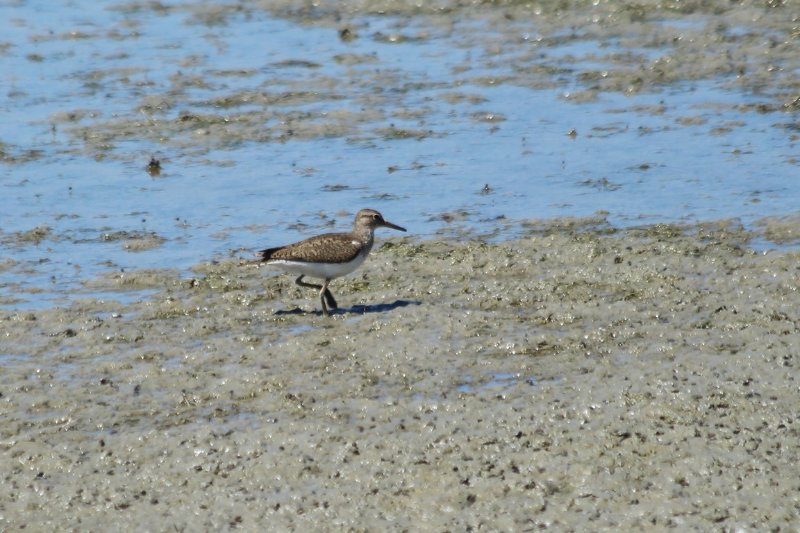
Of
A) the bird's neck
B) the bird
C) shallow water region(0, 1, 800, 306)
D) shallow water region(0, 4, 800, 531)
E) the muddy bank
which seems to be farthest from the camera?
shallow water region(0, 1, 800, 306)

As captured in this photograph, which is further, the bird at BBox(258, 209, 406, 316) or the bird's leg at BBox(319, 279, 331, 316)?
the bird at BBox(258, 209, 406, 316)

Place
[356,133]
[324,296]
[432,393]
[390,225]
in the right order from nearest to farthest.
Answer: [432,393] < [324,296] < [390,225] < [356,133]

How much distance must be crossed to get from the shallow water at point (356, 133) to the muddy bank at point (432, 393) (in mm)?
1178

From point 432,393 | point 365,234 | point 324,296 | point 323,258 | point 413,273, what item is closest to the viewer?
point 432,393

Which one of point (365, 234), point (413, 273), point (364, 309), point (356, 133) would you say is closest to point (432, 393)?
point (364, 309)

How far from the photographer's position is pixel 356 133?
19234 mm

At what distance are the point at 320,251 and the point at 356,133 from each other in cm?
601

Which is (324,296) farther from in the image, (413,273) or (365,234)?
(413,273)

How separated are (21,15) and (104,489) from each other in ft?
62.4

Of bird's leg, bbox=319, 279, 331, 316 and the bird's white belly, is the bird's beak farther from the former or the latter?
bird's leg, bbox=319, 279, 331, 316

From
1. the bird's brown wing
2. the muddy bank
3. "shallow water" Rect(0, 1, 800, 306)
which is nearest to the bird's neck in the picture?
the bird's brown wing

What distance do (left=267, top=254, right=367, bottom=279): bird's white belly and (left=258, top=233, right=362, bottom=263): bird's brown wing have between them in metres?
0.03

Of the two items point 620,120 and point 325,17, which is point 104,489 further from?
point 325,17

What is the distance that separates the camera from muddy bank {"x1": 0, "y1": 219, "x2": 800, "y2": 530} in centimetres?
938
